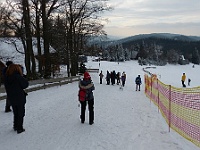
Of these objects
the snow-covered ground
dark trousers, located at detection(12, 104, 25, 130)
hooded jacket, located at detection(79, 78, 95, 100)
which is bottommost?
the snow-covered ground

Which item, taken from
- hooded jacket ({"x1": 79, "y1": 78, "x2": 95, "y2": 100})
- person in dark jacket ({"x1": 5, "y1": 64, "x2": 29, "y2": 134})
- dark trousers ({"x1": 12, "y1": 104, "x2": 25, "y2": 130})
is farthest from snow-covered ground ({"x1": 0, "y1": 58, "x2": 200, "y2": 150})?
hooded jacket ({"x1": 79, "y1": 78, "x2": 95, "y2": 100})

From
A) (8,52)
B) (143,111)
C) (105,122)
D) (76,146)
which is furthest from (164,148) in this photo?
(8,52)

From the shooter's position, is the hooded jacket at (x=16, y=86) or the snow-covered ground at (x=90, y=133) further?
the hooded jacket at (x=16, y=86)

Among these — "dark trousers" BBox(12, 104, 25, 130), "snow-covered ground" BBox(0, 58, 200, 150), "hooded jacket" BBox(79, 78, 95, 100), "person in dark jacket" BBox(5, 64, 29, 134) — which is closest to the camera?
"snow-covered ground" BBox(0, 58, 200, 150)

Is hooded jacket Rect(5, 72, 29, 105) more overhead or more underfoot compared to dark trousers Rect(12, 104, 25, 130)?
more overhead

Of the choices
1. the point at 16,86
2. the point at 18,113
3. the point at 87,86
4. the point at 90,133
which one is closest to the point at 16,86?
the point at 16,86

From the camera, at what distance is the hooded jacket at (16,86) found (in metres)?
7.08

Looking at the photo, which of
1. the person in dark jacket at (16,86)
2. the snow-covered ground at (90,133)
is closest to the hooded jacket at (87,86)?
the snow-covered ground at (90,133)

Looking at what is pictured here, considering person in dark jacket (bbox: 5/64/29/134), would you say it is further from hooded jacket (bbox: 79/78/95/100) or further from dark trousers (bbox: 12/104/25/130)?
hooded jacket (bbox: 79/78/95/100)

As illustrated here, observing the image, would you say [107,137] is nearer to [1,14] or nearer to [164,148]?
[164,148]

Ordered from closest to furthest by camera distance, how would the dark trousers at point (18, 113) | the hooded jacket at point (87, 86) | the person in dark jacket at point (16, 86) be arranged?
the person in dark jacket at point (16, 86) < the dark trousers at point (18, 113) < the hooded jacket at point (87, 86)

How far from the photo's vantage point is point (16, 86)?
714cm

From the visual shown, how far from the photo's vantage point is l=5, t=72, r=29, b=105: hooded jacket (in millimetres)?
7082

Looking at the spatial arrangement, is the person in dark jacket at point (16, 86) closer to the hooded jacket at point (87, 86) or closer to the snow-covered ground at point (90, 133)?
the snow-covered ground at point (90, 133)
